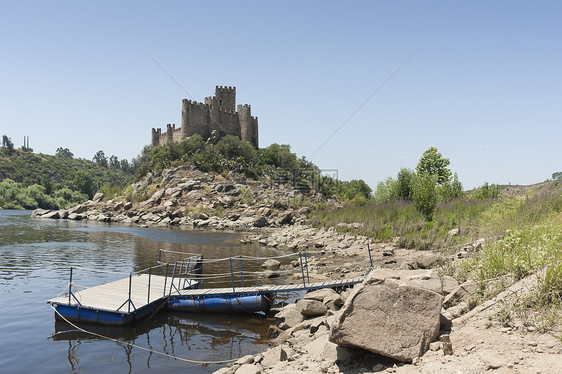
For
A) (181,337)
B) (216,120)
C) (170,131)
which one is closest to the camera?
(181,337)

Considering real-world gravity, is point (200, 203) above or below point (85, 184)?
below

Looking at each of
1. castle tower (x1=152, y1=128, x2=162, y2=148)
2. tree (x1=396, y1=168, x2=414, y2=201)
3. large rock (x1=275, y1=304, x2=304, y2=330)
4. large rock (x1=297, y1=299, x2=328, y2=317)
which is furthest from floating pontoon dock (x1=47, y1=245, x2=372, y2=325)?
castle tower (x1=152, y1=128, x2=162, y2=148)

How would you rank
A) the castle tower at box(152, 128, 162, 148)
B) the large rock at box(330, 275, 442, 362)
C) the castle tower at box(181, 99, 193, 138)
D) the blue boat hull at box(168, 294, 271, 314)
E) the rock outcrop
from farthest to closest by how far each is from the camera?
the castle tower at box(152, 128, 162, 148)
the castle tower at box(181, 99, 193, 138)
the rock outcrop
the blue boat hull at box(168, 294, 271, 314)
the large rock at box(330, 275, 442, 362)

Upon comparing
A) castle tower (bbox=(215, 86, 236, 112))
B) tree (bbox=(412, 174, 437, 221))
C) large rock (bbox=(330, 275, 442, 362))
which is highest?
castle tower (bbox=(215, 86, 236, 112))

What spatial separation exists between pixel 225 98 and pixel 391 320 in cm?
7687

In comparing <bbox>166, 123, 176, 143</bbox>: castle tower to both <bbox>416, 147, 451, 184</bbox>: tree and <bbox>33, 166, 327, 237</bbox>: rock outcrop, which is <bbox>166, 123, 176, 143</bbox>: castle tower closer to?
<bbox>33, 166, 327, 237</bbox>: rock outcrop

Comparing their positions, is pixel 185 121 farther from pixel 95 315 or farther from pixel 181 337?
pixel 181 337

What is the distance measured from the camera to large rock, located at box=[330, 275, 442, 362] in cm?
560

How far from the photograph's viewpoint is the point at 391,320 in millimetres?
5797

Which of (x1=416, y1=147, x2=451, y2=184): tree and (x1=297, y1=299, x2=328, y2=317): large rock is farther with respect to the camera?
(x1=416, y1=147, x2=451, y2=184): tree

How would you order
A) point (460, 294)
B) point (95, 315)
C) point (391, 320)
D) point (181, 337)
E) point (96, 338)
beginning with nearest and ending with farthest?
point (391, 320) → point (460, 294) → point (96, 338) → point (181, 337) → point (95, 315)

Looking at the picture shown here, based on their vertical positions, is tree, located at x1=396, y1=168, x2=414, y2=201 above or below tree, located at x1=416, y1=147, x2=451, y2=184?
below

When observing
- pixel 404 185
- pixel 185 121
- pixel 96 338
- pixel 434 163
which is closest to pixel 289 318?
pixel 96 338

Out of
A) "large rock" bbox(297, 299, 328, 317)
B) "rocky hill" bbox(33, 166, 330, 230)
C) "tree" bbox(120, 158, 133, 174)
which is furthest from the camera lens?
"tree" bbox(120, 158, 133, 174)
